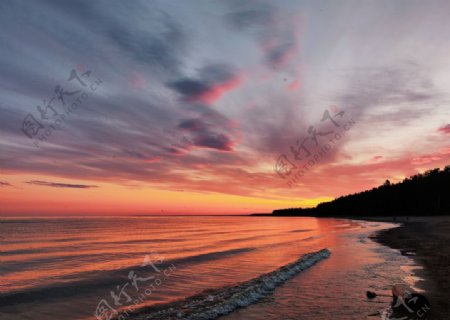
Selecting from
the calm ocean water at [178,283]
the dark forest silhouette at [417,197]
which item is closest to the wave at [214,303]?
the calm ocean water at [178,283]

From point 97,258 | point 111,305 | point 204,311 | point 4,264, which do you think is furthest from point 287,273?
point 4,264

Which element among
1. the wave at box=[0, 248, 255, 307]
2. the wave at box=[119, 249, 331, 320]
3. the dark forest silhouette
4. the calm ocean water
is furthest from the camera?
the dark forest silhouette

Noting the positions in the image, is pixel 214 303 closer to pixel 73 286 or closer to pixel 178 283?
pixel 178 283

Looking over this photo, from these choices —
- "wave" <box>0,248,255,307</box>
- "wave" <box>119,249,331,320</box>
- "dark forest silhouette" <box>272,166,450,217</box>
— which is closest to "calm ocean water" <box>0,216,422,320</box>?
"wave" <box>0,248,255,307</box>

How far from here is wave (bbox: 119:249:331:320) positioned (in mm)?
12398

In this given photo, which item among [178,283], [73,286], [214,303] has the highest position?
[214,303]

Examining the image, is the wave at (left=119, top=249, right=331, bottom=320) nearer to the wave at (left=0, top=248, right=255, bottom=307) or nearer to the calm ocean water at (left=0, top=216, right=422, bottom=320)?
the calm ocean water at (left=0, top=216, right=422, bottom=320)

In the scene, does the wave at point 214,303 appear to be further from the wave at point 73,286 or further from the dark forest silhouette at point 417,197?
the dark forest silhouette at point 417,197

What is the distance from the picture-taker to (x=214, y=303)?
45.3 ft

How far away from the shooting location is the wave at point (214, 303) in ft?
40.7

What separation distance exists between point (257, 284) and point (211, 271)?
20.9ft

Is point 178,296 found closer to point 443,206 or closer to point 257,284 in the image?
point 257,284

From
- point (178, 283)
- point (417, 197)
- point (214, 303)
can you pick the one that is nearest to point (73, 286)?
point (178, 283)

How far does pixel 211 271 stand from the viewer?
74.3 ft
